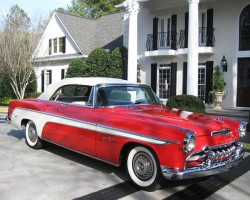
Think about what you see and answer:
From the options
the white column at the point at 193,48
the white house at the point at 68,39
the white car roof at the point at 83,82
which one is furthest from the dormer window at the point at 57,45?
the white car roof at the point at 83,82

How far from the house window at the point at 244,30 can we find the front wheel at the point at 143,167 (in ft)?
42.1

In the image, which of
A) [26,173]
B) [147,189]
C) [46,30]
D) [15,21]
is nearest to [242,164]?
[147,189]

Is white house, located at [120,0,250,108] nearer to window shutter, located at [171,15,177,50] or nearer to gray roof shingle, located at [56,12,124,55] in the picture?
window shutter, located at [171,15,177,50]

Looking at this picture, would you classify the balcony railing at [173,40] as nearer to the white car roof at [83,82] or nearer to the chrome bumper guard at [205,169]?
the white car roof at [83,82]

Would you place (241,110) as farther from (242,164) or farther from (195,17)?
(242,164)

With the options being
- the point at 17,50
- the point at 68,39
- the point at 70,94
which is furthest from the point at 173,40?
the point at 70,94

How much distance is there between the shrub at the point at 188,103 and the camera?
13.3m

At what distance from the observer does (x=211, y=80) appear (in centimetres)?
1695

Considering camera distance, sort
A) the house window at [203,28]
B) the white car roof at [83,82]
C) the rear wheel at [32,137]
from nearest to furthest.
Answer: the white car roof at [83,82] < the rear wheel at [32,137] < the house window at [203,28]

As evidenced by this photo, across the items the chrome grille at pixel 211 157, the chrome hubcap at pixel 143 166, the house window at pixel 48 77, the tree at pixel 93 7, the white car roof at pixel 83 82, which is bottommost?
the chrome hubcap at pixel 143 166

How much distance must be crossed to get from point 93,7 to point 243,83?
35.6 m

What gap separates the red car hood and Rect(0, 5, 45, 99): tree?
1711 cm

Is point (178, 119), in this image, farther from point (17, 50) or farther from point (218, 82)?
point (17, 50)

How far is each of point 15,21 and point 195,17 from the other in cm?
1400
